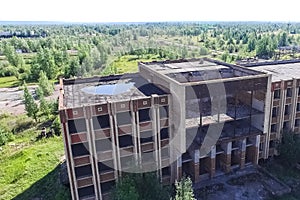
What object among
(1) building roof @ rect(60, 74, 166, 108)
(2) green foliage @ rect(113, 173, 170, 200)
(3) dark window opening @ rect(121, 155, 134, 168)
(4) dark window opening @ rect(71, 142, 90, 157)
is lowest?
(2) green foliage @ rect(113, 173, 170, 200)

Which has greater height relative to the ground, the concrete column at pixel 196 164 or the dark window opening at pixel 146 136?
the dark window opening at pixel 146 136

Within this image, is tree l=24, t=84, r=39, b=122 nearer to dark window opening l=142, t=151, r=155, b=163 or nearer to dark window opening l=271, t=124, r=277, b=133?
dark window opening l=142, t=151, r=155, b=163

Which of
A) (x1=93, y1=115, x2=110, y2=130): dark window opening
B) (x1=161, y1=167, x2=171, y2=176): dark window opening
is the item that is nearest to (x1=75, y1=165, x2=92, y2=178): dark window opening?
(x1=93, y1=115, x2=110, y2=130): dark window opening

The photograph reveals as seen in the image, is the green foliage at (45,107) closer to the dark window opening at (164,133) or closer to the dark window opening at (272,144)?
the dark window opening at (164,133)

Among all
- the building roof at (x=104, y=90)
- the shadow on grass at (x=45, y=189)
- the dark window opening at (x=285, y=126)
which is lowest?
the shadow on grass at (x=45, y=189)

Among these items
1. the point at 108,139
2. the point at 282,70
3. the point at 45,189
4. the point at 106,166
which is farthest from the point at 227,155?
the point at 45,189

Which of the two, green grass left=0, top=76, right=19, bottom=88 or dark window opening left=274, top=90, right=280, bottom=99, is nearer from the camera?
dark window opening left=274, top=90, right=280, bottom=99

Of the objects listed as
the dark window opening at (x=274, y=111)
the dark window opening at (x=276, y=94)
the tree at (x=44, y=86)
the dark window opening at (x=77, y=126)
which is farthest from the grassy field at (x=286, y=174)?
the tree at (x=44, y=86)
